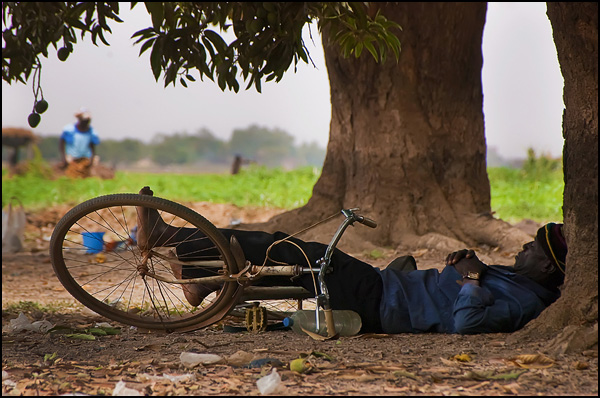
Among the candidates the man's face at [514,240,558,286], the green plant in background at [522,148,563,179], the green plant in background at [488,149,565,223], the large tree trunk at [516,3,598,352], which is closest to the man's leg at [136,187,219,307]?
the man's face at [514,240,558,286]

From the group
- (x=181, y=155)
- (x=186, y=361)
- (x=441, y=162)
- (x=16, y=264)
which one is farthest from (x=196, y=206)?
(x=181, y=155)

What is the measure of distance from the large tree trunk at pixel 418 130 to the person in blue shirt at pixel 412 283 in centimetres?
316

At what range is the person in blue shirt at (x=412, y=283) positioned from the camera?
3783mm

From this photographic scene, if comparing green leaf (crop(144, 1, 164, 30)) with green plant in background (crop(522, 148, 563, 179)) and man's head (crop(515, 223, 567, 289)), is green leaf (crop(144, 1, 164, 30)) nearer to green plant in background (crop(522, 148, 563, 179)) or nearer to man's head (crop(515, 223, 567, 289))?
Answer: man's head (crop(515, 223, 567, 289))

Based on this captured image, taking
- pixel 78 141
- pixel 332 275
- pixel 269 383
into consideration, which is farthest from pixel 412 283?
pixel 78 141

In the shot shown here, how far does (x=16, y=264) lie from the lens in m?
7.37

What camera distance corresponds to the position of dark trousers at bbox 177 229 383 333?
3.86 metres

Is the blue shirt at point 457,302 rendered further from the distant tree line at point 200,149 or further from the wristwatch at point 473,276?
the distant tree line at point 200,149

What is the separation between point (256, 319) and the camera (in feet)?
13.1

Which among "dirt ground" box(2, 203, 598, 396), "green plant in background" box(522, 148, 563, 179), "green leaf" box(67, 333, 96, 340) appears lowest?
"green leaf" box(67, 333, 96, 340)

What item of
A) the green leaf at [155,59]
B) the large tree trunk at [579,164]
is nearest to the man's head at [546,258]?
the large tree trunk at [579,164]

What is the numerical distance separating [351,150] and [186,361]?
4.63 metres

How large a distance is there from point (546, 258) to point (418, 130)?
3.62m

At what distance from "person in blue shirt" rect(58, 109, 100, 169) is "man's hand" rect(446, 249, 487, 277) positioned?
11.4 meters
